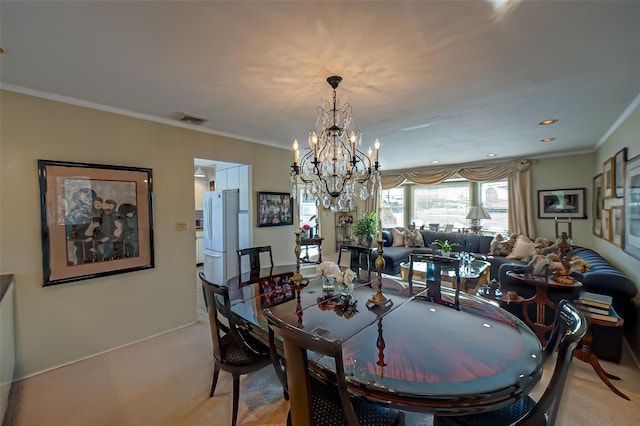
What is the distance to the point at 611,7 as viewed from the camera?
51.8 inches

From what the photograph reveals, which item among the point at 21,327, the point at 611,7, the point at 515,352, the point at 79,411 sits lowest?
the point at 79,411

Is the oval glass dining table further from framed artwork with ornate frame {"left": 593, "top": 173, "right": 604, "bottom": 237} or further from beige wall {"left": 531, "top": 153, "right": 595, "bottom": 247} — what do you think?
beige wall {"left": 531, "top": 153, "right": 595, "bottom": 247}

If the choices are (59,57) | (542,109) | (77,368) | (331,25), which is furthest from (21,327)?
(542,109)

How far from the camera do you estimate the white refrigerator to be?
418 centimetres

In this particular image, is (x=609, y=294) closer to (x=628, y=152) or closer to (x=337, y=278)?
(x=628, y=152)

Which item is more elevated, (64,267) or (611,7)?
(611,7)

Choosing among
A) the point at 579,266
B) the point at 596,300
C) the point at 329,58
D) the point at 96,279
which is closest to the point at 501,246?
the point at 579,266

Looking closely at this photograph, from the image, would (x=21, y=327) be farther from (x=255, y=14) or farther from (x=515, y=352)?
(x=515, y=352)

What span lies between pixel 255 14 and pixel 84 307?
3.02 metres

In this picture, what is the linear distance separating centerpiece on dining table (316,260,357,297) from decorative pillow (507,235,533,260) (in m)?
4.12

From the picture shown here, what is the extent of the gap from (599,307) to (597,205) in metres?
2.83

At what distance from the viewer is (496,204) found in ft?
19.8

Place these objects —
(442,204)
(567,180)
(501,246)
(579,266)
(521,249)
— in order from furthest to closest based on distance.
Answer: (442,204)
(501,246)
(567,180)
(521,249)
(579,266)

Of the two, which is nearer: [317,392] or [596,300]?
[317,392]
